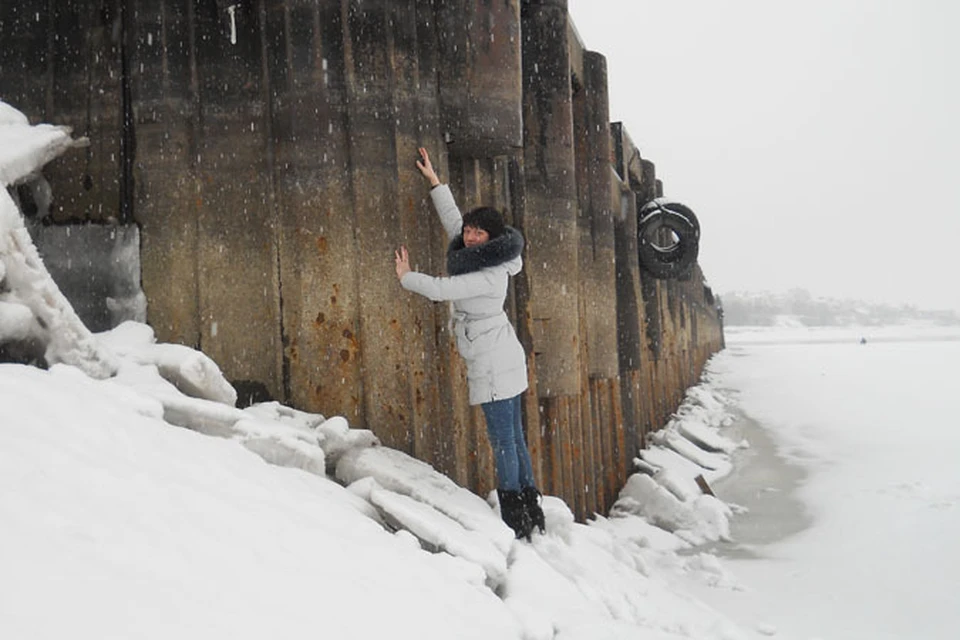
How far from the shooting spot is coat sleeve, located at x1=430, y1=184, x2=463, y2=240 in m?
Answer: 4.11

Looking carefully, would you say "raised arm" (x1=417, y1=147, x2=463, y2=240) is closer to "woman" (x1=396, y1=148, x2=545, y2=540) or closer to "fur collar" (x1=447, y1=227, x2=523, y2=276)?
"woman" (x1=396, y1=148, x2=545, y2=540)

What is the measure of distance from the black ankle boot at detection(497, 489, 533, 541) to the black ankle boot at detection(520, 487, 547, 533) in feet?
0.11

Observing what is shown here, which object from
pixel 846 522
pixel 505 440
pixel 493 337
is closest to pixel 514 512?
pixel 505 440

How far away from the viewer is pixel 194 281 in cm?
412

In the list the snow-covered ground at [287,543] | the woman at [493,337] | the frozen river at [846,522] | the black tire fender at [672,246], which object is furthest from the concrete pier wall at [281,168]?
the black tire fender at [672,246]

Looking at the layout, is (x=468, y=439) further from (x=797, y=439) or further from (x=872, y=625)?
(x=797, y=439)

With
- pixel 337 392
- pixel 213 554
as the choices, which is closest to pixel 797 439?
pixel 337 392

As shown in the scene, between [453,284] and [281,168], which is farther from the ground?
[281,168]

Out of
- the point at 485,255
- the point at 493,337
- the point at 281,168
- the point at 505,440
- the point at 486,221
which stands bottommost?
the point at 505,440

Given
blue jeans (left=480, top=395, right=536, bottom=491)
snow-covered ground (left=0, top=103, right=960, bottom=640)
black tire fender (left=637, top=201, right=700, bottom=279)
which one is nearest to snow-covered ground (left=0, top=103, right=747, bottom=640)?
snow-covered ground (left=0, top=103, right=960, bottom=640)

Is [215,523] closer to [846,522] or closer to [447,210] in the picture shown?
[447,210]

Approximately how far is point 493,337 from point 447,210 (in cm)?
85

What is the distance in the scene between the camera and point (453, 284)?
3.61m

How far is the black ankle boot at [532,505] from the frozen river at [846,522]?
1635 millimetres
